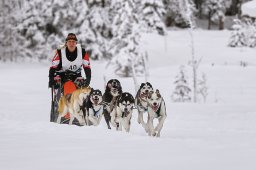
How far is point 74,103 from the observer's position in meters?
9.38

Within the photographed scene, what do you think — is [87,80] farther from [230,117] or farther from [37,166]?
[230,117]

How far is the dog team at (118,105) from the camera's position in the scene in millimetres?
8703

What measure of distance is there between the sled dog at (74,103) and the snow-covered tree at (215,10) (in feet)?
137

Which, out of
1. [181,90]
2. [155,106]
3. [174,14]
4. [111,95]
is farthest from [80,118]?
[174,14]

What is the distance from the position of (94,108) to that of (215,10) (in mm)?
43392

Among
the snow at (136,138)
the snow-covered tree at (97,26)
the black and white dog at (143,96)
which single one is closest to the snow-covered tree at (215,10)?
the snow-covered tree at (97,26)

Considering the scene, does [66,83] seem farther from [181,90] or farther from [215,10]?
[215,10]

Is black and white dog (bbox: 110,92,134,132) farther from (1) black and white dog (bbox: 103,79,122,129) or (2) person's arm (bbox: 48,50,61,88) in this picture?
(2) person's arm (bbox: 48,50,61,88)

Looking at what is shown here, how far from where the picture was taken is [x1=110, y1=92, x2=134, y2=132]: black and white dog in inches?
342

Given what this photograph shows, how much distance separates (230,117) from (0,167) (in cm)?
1001

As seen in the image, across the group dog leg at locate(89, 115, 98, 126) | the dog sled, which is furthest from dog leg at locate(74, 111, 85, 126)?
the dog sled

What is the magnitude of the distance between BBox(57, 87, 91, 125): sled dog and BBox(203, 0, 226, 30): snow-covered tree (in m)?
41.8

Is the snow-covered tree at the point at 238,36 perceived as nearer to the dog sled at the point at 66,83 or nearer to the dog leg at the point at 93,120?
the dog sled at the point at 66,83

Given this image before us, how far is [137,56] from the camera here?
30.8 meters
